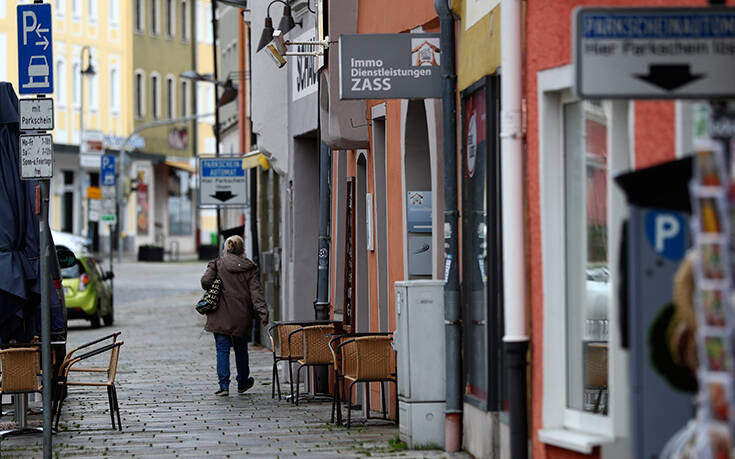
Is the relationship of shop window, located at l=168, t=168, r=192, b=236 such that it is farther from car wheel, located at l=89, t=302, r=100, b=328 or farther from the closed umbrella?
the closed umbrella

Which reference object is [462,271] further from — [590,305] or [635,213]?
[635,213]

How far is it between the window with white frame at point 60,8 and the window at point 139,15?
576 cm

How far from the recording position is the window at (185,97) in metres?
78.2

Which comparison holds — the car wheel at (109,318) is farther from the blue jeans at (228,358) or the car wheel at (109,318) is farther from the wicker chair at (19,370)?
the wicker chair at (19,370)

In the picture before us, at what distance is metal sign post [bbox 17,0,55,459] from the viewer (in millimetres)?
10445

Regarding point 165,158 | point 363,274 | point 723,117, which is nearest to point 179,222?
point 165,158

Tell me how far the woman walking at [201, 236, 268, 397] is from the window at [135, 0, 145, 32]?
191ft

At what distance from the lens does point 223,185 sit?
1045 inches

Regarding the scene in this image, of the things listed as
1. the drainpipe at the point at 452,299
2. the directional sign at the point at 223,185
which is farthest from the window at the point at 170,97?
the drainpipe at the point at 452,299

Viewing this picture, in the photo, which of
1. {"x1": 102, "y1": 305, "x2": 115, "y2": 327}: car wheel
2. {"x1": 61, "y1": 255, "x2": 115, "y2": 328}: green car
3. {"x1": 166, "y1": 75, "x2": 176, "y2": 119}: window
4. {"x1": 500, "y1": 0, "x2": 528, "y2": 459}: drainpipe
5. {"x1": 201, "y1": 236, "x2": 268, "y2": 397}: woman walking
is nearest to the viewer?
{"x1": 500, "y1": 0, "x2": 528, "y2": 459}: drainpipe

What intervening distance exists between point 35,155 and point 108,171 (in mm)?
34635

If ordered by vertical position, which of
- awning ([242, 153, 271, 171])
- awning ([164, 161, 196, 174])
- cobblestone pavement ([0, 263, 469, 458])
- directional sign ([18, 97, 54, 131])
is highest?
awning ([164, 161, 196, 174])

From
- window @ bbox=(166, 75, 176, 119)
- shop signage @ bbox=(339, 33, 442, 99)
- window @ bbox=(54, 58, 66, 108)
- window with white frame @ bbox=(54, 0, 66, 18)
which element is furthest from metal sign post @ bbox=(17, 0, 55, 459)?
window @ bbox=(166, 75, 176, 119)

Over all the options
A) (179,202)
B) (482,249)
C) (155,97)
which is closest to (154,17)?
(155,97)
